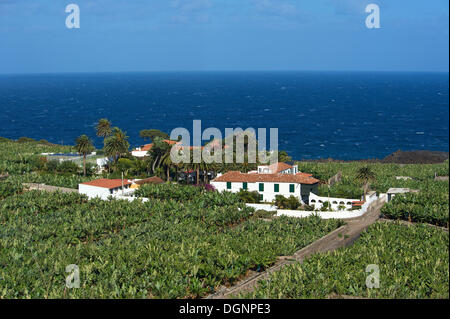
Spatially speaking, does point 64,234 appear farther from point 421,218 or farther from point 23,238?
point 421,218

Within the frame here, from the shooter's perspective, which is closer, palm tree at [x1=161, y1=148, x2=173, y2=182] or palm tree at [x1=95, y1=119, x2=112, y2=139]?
palm tree at [x1=161, y1=148, x2=173, y2=182]

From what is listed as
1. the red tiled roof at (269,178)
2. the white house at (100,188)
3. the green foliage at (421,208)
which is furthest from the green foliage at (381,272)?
the white house at (100,188)

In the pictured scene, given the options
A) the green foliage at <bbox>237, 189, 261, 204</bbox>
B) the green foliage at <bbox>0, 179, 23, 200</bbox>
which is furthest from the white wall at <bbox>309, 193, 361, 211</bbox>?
the green foliage at <bbox>0, 179, 23, 200</bbox>

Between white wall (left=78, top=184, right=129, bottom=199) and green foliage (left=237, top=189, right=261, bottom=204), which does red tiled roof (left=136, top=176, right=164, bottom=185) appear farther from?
green foliage (left=237, top=189, right=261, bottom=204)

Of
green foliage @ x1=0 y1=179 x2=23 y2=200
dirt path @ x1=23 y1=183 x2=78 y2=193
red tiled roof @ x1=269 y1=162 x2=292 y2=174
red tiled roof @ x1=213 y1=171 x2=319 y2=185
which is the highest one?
red tiled roof @ x1=269 y1=162 x2=292 y2=174

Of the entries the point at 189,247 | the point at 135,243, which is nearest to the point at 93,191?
the point at 135,243

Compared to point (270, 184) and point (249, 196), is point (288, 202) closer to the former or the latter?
point (270, 184)

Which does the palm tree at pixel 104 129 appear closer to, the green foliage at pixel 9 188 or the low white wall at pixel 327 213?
the green foliage at pixel 9 188
